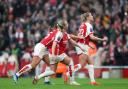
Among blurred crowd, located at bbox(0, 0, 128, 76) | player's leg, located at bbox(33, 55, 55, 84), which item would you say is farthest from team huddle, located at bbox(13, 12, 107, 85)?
blurred crowd, located at bbox(0, 0, 128, 76)

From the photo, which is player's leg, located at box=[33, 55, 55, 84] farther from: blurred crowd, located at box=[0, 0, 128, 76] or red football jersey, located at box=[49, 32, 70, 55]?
blurred crowd, located at box=[0, 0, 128, 76]

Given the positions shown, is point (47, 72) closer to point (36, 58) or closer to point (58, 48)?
point (36, 58)

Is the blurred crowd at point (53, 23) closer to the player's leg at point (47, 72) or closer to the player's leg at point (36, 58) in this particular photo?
the player's leg at point (47, 72)

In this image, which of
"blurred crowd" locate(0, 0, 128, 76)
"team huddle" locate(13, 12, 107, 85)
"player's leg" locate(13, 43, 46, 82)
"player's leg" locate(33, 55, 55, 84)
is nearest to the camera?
"player's leg" locate(33, 55, 55, 84)

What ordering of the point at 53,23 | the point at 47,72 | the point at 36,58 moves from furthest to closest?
1. the point at 53,23
2. the point at 36,58
3. the point at 47,72

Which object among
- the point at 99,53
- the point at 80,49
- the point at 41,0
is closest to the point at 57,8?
the point at 41,0

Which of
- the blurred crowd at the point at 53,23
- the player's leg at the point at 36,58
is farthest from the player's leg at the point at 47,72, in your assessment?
the blurred crowd at the point at 53,23

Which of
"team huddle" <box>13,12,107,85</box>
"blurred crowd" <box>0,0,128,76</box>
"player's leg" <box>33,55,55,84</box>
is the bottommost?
"player's leg" <box>33,55,55,84</box>

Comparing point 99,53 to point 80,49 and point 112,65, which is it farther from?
point 80,49

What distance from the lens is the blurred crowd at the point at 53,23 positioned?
30.3 metres

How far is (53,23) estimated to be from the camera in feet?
110

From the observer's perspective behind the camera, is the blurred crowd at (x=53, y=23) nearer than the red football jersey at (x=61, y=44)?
No

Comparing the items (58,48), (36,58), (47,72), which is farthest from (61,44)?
(47,72)

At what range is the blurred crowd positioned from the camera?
99.4 feet
